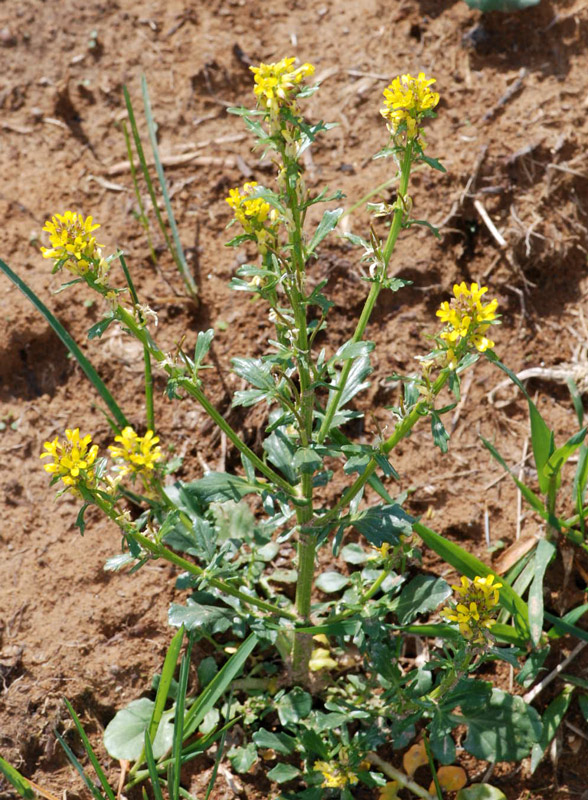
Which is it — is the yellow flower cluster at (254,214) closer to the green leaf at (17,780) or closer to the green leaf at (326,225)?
the green leaf at (326,225)

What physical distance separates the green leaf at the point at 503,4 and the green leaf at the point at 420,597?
116 inches

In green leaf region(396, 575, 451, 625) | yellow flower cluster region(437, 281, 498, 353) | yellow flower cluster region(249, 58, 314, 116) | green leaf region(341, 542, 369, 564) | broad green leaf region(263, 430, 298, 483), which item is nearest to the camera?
yellow flower cluster region(249, 58, 314, 116)

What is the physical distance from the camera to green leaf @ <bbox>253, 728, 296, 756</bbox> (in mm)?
2941

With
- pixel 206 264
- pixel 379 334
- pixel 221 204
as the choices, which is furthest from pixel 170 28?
pixel 379 334

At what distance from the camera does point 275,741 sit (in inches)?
116

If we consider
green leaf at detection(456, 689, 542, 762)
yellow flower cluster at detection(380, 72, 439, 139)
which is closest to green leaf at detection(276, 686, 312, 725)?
green leaf at detection(456, 689, 542, 762)

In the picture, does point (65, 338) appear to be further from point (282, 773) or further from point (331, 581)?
point (282, 773)

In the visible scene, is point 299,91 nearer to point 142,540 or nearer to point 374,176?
point 142,540

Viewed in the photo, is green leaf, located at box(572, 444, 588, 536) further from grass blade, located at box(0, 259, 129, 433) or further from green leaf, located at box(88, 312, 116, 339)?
green leaf, located at box(88, 312, 116, 339)

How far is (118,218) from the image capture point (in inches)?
160

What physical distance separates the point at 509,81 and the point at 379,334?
1552mm

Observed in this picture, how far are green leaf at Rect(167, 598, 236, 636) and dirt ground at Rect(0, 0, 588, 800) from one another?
1.73 ft

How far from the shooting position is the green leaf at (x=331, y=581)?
3.19 m

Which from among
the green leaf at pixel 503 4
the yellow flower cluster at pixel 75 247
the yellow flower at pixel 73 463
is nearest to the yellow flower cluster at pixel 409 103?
→ the yellow flower cluster at pixel 75 247
